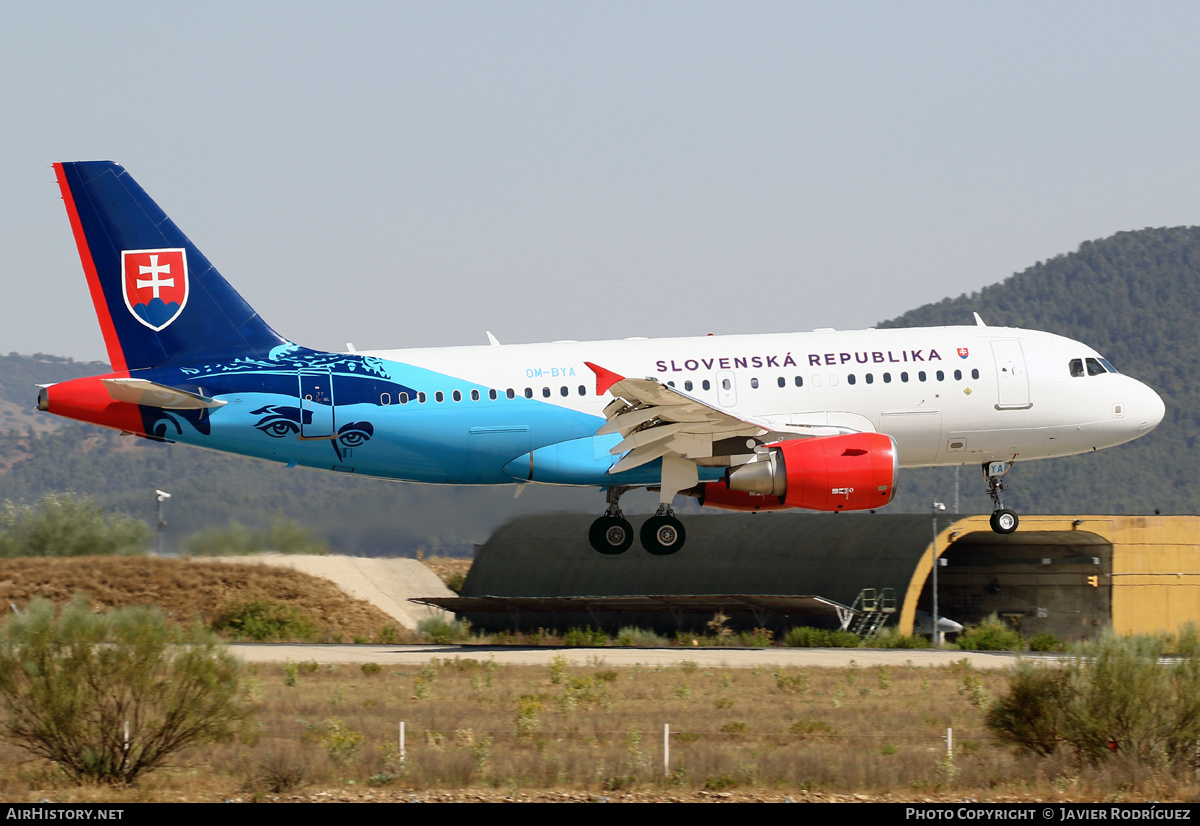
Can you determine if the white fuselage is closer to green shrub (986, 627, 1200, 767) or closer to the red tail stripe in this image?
the red tail stripe

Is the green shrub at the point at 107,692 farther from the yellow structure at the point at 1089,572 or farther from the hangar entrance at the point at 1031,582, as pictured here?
the hangar entrance at the point at 1031,582

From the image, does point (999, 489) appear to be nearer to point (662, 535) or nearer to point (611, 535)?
point (662, 535)

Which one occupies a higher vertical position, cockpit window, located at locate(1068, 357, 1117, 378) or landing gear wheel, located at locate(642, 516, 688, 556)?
cockpit window, located at locate(1068, 357, 1117, 378)

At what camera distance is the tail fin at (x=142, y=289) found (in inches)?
1367

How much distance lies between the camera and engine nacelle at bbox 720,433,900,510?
3269 centimetres

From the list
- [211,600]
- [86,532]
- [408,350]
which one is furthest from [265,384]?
Result: [86,532]

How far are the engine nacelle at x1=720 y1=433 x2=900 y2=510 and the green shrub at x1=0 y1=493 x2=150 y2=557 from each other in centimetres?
4110

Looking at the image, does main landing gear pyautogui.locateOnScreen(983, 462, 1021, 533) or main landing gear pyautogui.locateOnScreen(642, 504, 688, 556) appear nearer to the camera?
main landing gear pyautogui.locateOnScreen(642, 504, 688, 556)

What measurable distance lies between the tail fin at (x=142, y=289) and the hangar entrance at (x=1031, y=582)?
123 ft

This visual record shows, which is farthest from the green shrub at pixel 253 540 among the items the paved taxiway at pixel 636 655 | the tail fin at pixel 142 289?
the tail fin at pixel 142 289

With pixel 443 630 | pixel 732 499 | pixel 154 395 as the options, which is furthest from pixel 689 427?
pixel 443 630

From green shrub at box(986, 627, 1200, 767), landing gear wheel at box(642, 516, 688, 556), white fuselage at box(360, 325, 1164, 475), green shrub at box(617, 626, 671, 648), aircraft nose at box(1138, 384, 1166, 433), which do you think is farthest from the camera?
green shrub at box(617, 626, 671, 648)

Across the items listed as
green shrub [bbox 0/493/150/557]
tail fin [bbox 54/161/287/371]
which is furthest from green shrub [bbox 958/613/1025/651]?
green shrub [bbox 0/493/150/557]

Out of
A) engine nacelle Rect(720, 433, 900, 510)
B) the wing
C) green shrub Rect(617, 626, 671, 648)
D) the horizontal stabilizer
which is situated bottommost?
green shrub Rect(617, 626, 671, 648)
